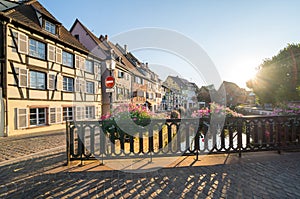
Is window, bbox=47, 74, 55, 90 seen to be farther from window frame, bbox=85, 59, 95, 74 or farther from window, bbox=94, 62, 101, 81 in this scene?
window, bbox=94, 62, 101, 81

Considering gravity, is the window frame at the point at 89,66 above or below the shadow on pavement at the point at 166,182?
above

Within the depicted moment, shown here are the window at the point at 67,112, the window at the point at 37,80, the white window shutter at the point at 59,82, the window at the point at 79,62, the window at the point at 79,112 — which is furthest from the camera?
the window at the point at 79,112

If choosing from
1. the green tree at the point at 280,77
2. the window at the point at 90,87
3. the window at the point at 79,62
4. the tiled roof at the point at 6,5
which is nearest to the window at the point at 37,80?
the window at the point at 79,62

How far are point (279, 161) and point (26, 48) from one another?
1328cm

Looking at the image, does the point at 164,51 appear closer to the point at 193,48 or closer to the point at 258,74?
→ the point at 193,48

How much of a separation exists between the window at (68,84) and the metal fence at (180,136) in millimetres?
10878

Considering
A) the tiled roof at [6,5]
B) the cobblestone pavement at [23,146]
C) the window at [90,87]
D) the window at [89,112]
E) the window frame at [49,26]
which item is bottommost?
the cobblestone pavement at [23,146]

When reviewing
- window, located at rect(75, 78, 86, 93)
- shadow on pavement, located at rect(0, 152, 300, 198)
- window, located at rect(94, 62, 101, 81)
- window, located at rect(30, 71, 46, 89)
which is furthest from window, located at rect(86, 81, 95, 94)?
shadow on pavement, located at rect(0, 152, 300, 198)

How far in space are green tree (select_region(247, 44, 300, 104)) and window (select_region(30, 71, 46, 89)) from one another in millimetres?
21436

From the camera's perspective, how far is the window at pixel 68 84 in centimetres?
1282

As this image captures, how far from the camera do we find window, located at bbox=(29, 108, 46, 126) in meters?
10.2

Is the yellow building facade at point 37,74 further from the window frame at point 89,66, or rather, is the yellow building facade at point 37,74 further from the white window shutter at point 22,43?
the window frame at point 89,66

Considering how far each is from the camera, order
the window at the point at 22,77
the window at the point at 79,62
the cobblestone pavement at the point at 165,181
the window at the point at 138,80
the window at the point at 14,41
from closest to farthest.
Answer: the cobblestone pavement at the point at 165,181 < the window at the point at 14,41 < the window at the point at 22,77 < the window at the point at 79,62 < the window at the point at 138,80

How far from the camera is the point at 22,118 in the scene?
31.0 feet
